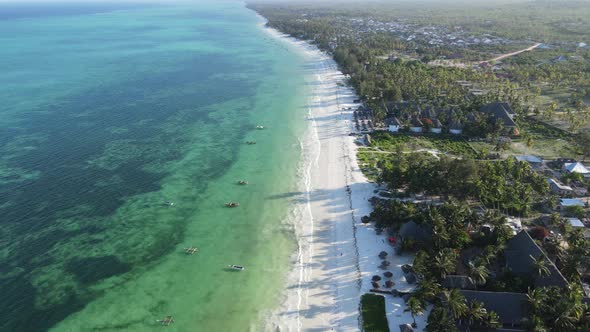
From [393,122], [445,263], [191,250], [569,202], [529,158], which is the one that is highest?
[393,122]

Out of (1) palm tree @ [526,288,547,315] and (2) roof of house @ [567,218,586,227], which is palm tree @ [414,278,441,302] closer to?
(1) palm tree @ [526,288,547,315]

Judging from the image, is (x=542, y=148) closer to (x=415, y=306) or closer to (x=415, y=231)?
(x=415, y=231)

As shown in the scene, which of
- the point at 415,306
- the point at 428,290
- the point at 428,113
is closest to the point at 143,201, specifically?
the point at 415,306

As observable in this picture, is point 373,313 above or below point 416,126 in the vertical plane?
below

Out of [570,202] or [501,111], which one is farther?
[501,111]

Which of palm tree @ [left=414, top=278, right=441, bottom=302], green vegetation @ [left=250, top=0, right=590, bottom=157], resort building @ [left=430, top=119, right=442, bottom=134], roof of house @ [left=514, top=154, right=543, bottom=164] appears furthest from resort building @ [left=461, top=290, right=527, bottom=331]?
resort building @ [left=430, top=119, right=442, bottom=134]

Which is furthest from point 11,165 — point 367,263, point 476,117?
point 476,117

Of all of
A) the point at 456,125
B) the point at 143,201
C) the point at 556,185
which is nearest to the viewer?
the point at 556,185

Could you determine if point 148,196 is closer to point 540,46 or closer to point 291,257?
point 291,257
